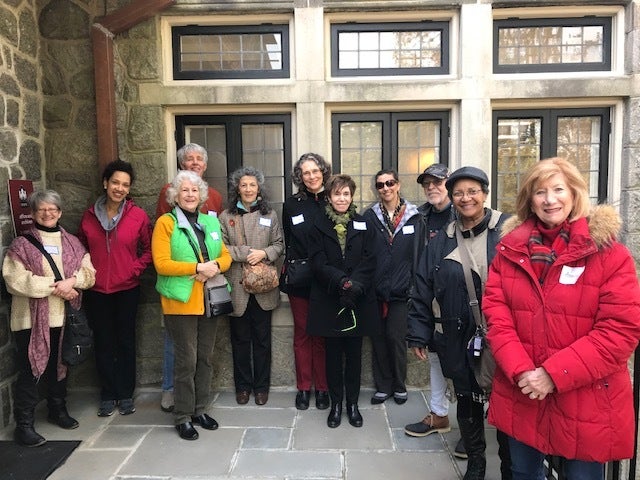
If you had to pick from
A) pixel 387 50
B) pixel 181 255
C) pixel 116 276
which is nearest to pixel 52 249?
pixel 116 276

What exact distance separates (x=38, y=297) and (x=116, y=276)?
546 mm

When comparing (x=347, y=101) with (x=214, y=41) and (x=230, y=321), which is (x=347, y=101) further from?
(x=230, y=321)

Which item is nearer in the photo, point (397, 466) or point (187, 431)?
point (397, 466)

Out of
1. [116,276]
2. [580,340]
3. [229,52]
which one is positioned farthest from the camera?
[229,52]

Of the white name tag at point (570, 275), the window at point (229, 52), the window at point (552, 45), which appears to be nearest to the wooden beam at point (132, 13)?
the window at point (229, 52)

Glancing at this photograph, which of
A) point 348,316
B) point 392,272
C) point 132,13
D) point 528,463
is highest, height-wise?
point 132,13

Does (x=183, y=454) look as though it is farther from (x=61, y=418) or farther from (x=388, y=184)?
(x=388, y=184)

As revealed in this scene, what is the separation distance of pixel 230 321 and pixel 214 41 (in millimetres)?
2375

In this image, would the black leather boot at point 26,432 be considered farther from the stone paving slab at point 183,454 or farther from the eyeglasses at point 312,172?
the eyeglasses at point 312,172

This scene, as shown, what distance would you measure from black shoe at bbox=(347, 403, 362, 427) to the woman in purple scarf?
6.72ft

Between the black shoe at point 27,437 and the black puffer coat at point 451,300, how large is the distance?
2.56 m

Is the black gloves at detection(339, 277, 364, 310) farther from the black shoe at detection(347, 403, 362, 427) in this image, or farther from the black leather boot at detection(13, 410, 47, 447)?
the black leather boot at detection(13, 410, 47, 447)

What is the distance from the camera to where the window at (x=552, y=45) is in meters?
4.02

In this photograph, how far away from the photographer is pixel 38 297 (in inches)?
123
